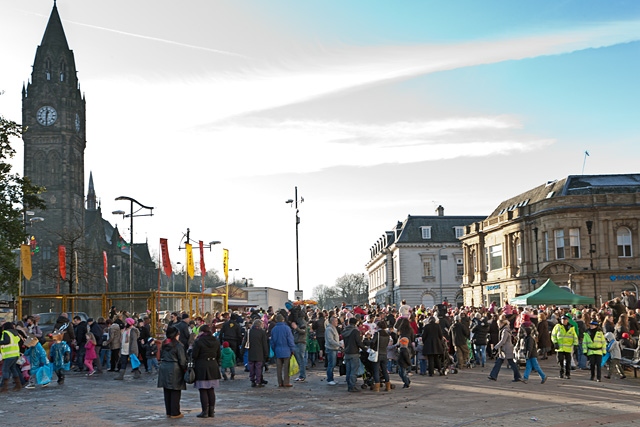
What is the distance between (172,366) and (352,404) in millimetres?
4107

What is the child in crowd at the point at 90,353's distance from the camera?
910 inches

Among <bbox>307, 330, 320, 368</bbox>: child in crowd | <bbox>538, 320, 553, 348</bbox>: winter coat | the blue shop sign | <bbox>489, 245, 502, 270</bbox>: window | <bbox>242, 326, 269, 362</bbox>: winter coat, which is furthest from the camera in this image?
<bbox>489, 245, 502, 270</bbox>: window

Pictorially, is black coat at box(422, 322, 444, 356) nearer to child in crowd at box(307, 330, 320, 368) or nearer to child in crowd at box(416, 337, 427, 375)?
child in crowd at box(416, 337, 427, 375)

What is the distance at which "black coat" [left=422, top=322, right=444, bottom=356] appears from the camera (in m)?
20.9

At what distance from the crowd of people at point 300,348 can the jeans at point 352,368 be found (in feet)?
0.08

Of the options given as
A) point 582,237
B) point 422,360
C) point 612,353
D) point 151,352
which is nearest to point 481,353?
point 422,360

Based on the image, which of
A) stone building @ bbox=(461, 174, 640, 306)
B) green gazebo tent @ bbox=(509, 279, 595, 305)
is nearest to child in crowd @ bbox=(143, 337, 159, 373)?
green gazebo tent @ bbox=(509, 279, 595, 305)

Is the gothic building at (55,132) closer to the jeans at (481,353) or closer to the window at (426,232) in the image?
the window at (426,232)

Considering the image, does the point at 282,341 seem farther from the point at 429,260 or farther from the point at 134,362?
the point at 429,260

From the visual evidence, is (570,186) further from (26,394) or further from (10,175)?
(26,394)

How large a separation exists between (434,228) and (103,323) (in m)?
76.5

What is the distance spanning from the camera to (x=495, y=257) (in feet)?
223

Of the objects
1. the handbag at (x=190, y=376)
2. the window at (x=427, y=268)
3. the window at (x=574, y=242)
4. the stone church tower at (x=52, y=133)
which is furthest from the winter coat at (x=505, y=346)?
the stone church tower at (x=52, y=133)

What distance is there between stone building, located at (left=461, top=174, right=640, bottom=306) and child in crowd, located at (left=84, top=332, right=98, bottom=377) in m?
37.5
